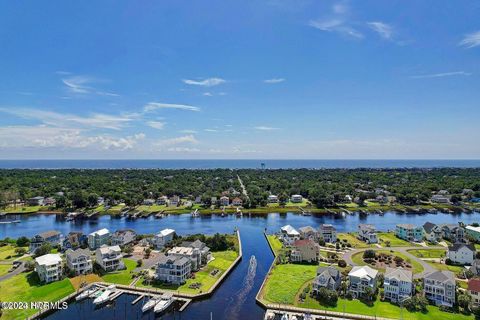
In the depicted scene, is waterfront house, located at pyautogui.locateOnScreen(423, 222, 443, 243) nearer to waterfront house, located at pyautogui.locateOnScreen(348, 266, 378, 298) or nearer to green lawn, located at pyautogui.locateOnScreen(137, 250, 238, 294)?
waterfront house, located at pyautogui.locateOnScreen(348, 266, 378, 298)

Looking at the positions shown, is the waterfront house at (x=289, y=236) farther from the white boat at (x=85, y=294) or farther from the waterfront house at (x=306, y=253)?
the white boat at (x=85, y=294)

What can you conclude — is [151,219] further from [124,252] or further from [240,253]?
[240,253]

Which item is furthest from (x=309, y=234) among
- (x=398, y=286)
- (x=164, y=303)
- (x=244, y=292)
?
(x=164, y=303)

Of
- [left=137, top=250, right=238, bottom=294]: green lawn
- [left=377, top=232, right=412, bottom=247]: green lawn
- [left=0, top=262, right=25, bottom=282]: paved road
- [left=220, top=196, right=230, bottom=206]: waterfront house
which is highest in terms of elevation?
[left=220, top=196, right=230, bottom=206]: waterfront house

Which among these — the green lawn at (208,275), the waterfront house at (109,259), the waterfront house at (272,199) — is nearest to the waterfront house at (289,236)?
the green lawn at (208,275)

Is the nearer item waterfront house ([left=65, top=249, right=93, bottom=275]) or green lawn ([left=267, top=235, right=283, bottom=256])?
waterfront house ([left=65, top=249, right=93, bottom=275])

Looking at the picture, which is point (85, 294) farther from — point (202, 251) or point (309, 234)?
point (309, 234)

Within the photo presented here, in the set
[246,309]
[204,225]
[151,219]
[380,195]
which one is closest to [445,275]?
[246,309]

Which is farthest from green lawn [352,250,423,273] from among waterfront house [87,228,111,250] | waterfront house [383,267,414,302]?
waterfront house [87,228,111,250]
